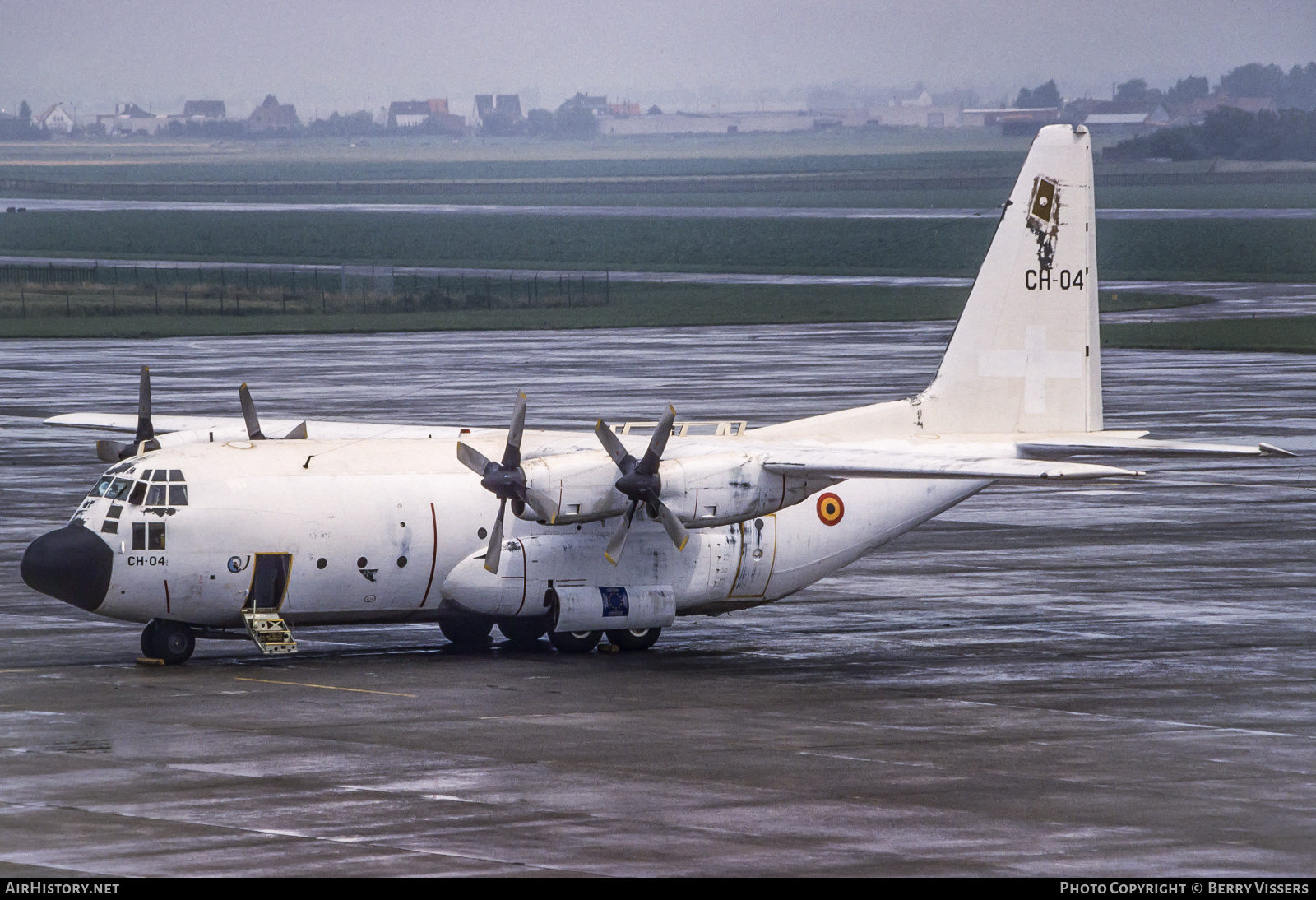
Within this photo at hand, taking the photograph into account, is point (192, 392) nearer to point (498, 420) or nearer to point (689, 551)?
point (498, 420)

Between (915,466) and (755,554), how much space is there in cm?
378

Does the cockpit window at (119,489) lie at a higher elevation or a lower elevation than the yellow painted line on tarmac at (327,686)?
higher

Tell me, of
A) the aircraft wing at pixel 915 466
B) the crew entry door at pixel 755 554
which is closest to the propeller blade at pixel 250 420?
the crew entry door at pixel 755 554

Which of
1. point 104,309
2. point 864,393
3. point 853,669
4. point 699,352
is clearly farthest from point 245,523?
point 104,309

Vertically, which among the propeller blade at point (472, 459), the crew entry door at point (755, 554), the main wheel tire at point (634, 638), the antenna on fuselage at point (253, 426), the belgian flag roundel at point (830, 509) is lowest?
the main wheel tire at point (634, 638)

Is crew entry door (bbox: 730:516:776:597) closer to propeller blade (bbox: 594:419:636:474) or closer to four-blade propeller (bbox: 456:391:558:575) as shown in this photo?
propeller blade (bbox: 594:419:636:474)

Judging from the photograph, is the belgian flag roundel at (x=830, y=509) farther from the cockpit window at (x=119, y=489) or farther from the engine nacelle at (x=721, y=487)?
the cockpit window at (x=119, y=489)

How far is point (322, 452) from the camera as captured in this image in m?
27.5

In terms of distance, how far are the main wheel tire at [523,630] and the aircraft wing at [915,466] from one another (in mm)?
4317

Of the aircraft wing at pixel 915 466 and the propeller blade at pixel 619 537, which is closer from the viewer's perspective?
the aircraft wing at pixel 915 466

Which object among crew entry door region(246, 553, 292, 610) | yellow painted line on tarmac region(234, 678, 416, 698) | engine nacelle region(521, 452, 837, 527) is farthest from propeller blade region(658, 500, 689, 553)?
crew entry door region(246, 553, 292, 610)

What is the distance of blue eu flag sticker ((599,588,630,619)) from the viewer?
27.3 metres

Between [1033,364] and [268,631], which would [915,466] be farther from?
[268,631]

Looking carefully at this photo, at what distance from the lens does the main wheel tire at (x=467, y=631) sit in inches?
1102
